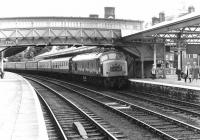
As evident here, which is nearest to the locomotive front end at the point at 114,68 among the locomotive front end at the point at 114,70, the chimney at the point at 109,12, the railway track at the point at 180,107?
the locomotive front end at the point at 114,70

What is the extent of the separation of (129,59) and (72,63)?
20.6ft

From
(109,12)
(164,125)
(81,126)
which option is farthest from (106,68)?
(109,12)

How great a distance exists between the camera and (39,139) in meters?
8.70

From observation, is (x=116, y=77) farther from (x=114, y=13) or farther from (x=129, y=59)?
(x=114, y=13)

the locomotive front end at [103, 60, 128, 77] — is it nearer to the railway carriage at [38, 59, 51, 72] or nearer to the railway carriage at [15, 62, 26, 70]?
the railway carriage at [38, 59, 51, 72]

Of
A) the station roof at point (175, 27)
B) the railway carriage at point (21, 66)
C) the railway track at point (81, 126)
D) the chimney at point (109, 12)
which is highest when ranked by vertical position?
the chimney at point (109, 12)

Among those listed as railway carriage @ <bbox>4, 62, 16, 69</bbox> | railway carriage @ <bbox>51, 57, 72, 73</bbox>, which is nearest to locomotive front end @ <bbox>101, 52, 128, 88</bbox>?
railway carriage @ <bbox>51, 57, 72, 73</bbox>

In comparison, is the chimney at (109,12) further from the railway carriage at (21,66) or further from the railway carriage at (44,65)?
the railway carriage at (21,66)

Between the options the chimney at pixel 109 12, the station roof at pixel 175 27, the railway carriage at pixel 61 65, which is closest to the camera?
the station roof at pixel 175 27

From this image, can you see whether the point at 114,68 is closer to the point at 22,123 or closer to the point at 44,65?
the point at 22,123

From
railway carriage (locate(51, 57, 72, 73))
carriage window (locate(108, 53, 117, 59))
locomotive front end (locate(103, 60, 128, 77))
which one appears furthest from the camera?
railway carriage (locate(51, 57, 72, 73))

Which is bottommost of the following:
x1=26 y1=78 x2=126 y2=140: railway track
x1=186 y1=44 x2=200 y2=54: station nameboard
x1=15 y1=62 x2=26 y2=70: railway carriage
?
x1=26 y1=78 x2=126 y2=140: railway track

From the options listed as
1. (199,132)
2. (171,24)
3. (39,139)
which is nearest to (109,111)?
(199,132)

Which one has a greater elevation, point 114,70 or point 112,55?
point 112,55
